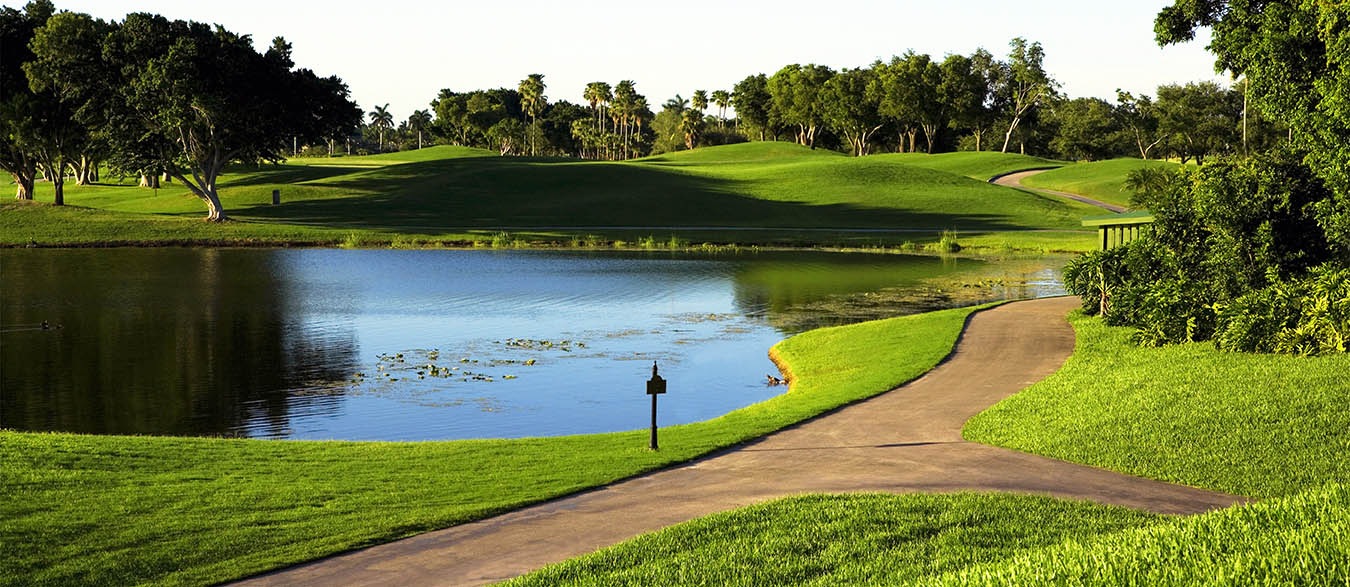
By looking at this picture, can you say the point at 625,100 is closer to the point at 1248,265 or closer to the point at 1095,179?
the point at 1095,179

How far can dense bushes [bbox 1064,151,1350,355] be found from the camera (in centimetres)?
1906

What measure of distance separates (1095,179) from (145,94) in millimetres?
83163

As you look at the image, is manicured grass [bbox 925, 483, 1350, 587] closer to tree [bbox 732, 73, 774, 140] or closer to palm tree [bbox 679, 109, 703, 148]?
tree [bbox 732, 73, 774, 140]

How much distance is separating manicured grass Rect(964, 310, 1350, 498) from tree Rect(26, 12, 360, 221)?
6154 cm

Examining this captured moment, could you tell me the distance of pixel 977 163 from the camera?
12400 centimetres

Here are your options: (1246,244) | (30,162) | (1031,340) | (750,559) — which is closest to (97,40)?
(30,162)

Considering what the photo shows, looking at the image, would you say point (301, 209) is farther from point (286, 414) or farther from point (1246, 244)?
point (1246, 244)

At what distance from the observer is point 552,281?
1962 inches

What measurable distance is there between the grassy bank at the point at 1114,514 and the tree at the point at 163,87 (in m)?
60.5

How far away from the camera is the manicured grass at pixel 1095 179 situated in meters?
105

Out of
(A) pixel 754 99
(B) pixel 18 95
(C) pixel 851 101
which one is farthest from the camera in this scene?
(A) pixel 754 99

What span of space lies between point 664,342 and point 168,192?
73.4m

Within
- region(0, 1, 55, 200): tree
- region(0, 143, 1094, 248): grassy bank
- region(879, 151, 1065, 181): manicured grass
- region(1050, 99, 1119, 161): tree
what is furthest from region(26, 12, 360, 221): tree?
region(1050, 99, 1119, 161): tree

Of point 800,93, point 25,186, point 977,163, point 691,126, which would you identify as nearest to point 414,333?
point 25,186
